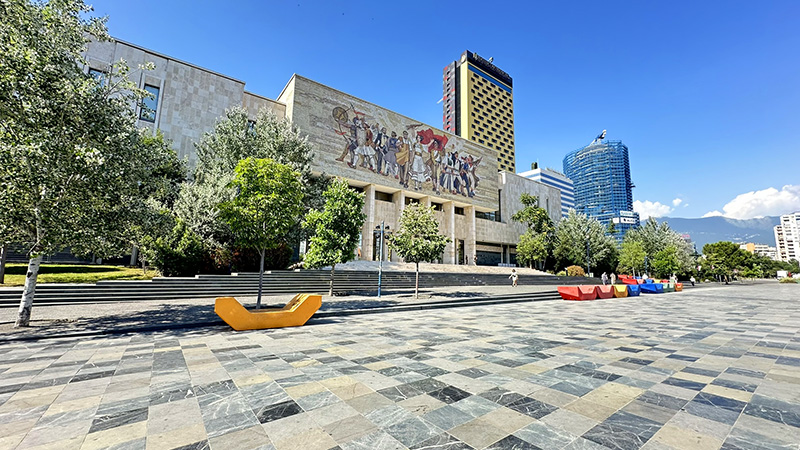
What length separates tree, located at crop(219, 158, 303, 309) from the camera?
1066 cm

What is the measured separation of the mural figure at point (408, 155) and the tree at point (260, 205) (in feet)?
73.5

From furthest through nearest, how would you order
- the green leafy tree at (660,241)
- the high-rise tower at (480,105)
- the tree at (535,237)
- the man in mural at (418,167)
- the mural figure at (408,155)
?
the high-rise tower at (480,105) < the green leafy tree at (660,241) < the tree at (535,237) < the man in mural at (418,167) < the mural figure at (408,155)

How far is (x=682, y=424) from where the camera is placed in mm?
3045

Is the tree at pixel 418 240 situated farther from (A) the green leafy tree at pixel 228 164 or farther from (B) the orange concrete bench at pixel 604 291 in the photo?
(B) the orange concrete bench at pixel 604 291

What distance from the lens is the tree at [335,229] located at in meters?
14.8

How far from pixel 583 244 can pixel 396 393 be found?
4928cm

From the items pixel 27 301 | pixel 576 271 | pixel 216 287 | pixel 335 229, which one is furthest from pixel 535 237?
pixel 27 301

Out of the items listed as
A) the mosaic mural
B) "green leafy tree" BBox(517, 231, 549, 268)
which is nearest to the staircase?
the mosaic mural

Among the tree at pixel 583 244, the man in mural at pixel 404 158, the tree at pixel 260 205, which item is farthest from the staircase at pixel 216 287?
the tree at pixel 583 244

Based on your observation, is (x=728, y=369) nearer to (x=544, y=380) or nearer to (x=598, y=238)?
(x=544, y=380)

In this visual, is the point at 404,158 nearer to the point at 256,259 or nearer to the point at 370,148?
the point at 370,148

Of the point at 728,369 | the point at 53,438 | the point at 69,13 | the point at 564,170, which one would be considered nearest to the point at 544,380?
the point at 728,369

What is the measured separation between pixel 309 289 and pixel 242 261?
5.08m

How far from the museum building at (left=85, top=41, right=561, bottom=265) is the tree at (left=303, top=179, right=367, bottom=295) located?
12.4 meters
